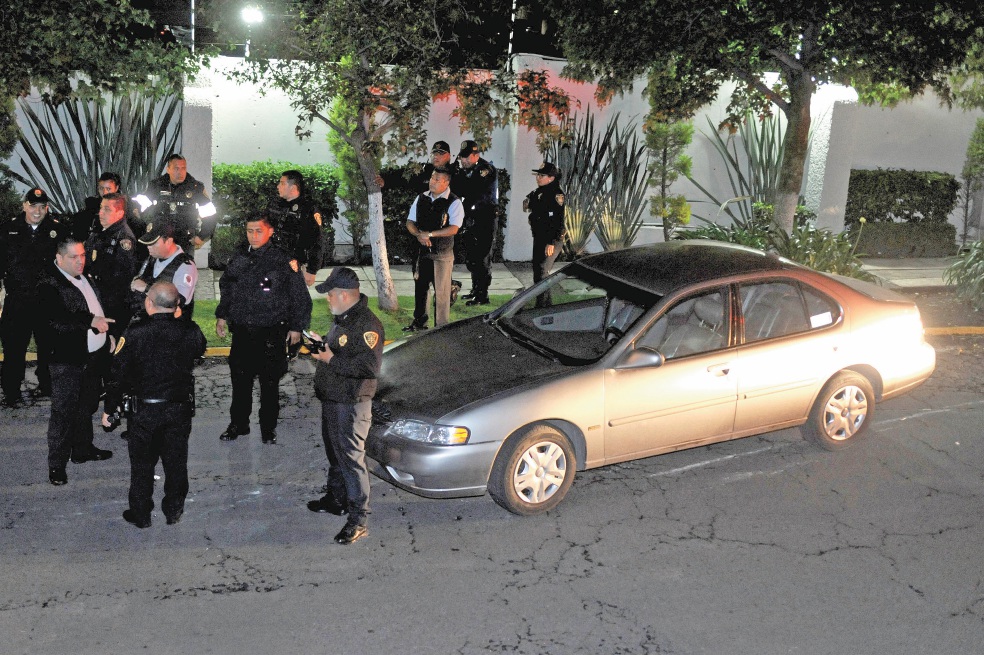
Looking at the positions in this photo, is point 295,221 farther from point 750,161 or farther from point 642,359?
point 750,161

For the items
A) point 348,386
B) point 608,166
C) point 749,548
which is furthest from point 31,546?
point 608,166

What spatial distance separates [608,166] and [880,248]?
480 centimetres

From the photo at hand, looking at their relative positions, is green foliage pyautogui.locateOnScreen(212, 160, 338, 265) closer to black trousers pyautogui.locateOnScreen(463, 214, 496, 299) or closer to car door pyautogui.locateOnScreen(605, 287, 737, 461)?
black trousers pyautogui.locateOnScreen(463, 214, 496, 299)

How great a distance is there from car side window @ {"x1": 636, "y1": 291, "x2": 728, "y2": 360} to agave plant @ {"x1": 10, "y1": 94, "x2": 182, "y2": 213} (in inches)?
264

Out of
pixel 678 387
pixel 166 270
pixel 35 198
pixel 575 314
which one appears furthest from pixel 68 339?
pixel 678 387

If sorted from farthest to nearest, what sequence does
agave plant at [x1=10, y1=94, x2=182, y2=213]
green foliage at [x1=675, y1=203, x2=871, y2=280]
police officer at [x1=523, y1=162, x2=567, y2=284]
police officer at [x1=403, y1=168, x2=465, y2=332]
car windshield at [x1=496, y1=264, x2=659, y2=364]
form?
green foliage at [x1=675, y1=203, x2=871, y2=280] → agave plant at [x1=10, y1=94, x2=182, y2=213] → police officer at [x1=523, y1=162, x2=567, y2=284] → police officer at [x1=403, y1=168, x2=465, y2=332] → car windshield at [x1=496, y1=264, x2=659, y2=364]

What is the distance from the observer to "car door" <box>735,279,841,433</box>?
753cm

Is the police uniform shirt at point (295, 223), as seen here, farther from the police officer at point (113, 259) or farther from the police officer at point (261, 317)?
the police officer at point (261, 317)

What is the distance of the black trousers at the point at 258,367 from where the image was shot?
7.79 m

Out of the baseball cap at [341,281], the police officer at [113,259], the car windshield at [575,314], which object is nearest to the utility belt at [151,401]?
the baseball cap at [341,281]

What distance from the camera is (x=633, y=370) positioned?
23.2 feet

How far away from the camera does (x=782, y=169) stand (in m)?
12.9

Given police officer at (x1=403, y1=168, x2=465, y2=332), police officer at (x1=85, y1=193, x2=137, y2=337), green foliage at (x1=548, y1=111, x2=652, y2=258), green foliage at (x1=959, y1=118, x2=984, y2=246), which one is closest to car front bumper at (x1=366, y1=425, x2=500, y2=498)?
police officer at (x1=85, y1=193, x2=137, y2=337)

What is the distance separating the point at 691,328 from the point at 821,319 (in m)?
1.06
